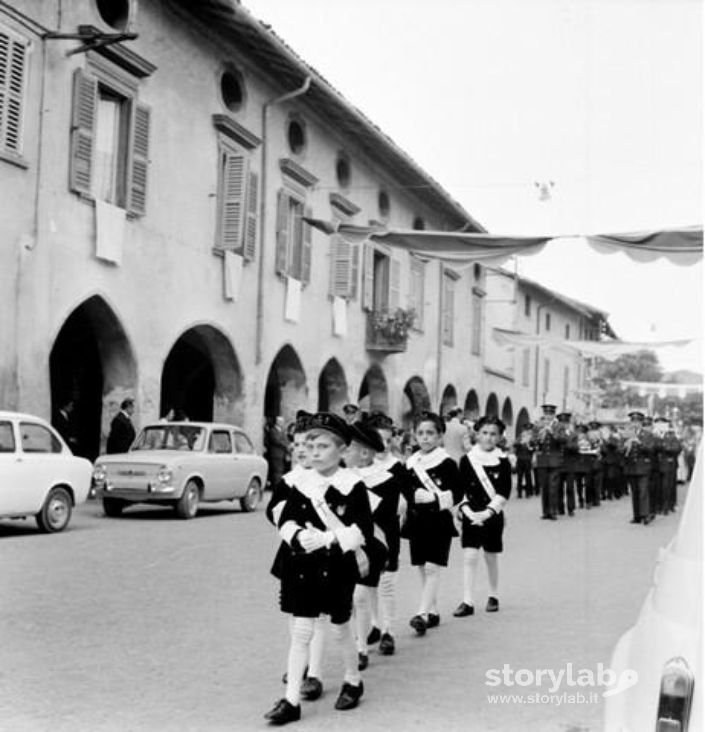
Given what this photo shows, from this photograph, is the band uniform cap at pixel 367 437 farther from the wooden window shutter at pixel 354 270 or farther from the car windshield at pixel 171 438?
the wooden window shutter at pixel 354 270

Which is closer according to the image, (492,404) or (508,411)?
(492,404)

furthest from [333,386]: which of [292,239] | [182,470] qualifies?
[182,470]

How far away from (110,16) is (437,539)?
38.9ft

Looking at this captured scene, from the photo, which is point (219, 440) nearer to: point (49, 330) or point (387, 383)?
point (49, 330)

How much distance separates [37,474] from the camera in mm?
→ 11945

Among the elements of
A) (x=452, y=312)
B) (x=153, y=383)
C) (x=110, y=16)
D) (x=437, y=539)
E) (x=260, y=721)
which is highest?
(x=110, y=16)

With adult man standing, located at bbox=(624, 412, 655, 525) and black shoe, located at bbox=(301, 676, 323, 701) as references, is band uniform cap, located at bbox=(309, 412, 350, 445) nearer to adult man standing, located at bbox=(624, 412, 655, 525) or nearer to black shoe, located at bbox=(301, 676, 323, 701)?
black shoe, located at bbox=(301, 676, 323, 701)

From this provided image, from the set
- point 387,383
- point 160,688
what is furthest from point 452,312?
point 160,688

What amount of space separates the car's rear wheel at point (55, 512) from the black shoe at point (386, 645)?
6.70m

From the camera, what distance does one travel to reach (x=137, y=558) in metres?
10.2

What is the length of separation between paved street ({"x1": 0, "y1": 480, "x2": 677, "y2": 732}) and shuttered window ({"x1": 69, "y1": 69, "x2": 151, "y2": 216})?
5842mm

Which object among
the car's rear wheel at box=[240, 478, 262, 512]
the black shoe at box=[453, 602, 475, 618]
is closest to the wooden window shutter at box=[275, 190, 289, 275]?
the car's rear wheel at box=[240, 478, 262, 512]

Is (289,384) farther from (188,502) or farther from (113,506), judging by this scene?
(113,506)

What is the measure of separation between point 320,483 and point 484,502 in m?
3.15
